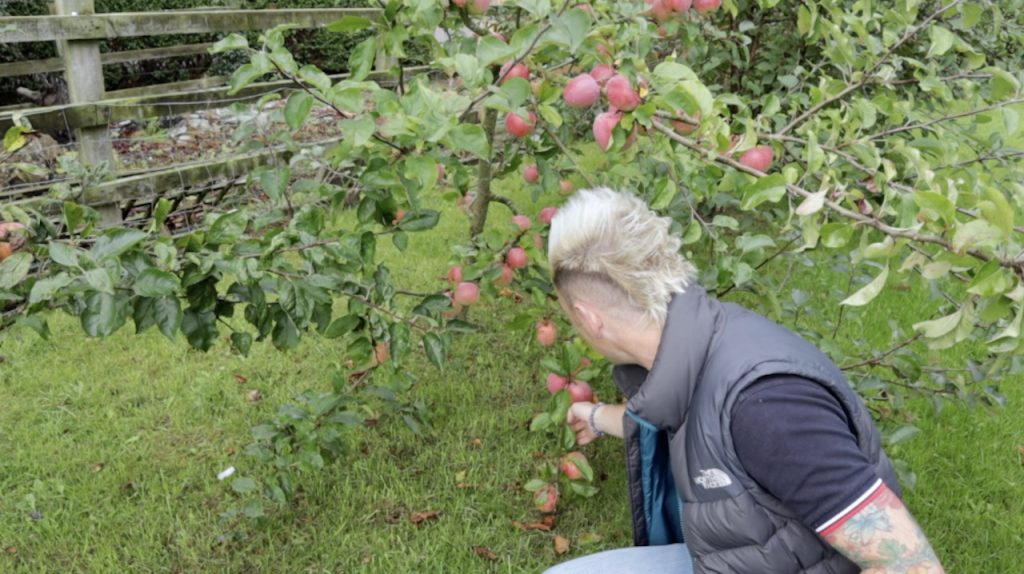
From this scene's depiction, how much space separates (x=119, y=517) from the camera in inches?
106

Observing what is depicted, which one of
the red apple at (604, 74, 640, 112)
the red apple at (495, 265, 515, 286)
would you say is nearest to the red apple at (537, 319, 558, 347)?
the red apple at (495, 265, 515, 286)

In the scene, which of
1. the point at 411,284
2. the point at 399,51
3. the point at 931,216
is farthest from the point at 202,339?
the point at 411,284

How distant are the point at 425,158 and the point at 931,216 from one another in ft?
2.97

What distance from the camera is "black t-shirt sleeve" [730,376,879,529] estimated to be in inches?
53.5

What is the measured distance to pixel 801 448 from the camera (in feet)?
4.48

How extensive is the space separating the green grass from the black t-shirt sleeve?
50.1 inches

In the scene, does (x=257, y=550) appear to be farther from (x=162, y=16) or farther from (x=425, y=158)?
(x=162, y=16)

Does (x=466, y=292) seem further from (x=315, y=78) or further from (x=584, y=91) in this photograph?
(x=315, y=78)

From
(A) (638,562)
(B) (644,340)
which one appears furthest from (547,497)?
(B) (644,340)

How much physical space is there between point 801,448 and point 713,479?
0.73 ft

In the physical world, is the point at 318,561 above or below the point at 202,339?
below

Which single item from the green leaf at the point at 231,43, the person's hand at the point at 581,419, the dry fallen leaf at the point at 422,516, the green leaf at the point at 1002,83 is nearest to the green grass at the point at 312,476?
the dry fallen leaf at the point at 422,516

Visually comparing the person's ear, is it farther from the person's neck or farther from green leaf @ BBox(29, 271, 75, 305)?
green leaf @ BBox(29, 271, 75, 305)

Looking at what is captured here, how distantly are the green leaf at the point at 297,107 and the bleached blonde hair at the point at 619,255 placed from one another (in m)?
0.53
